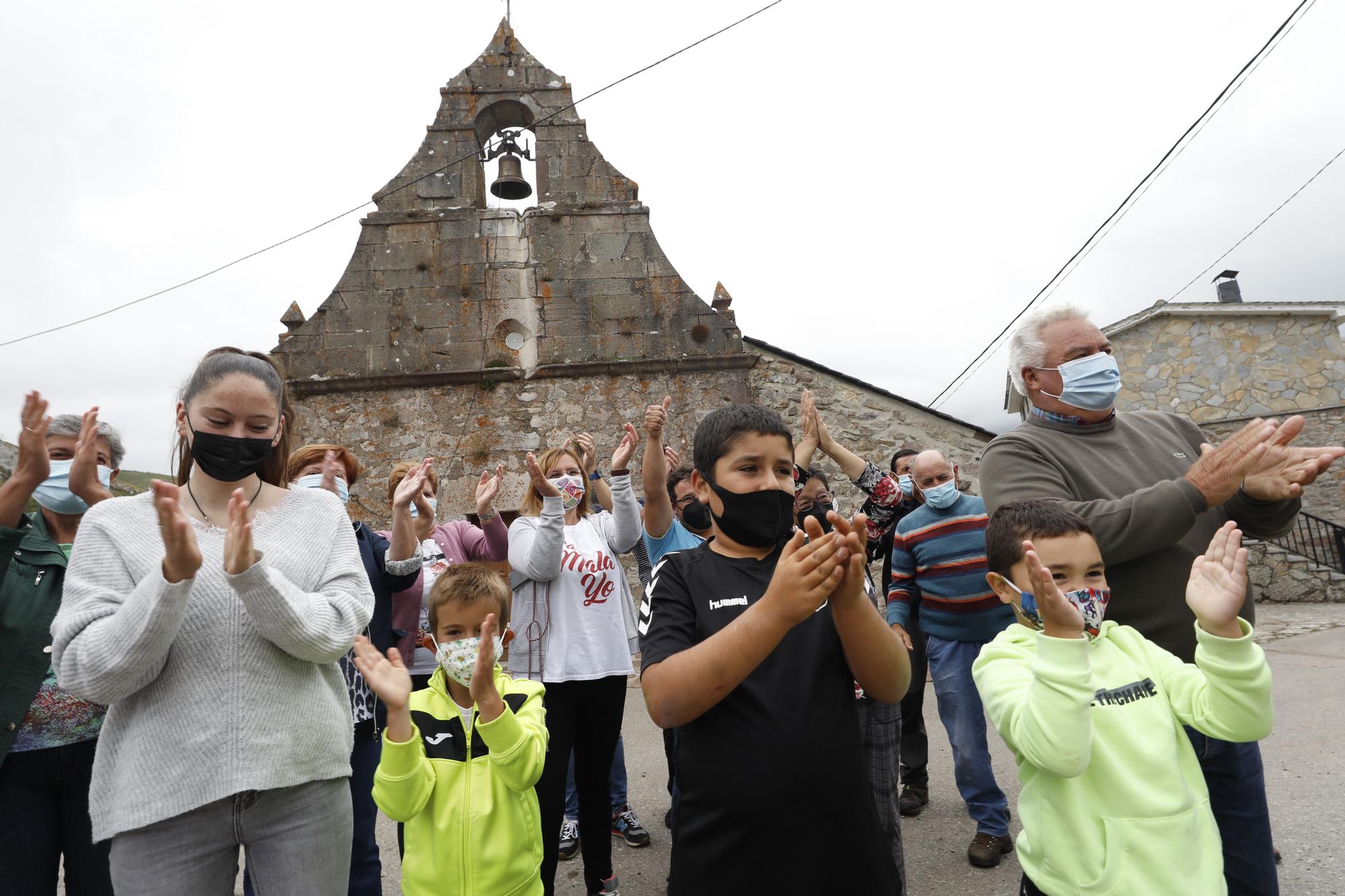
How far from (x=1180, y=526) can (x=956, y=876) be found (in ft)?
6.78

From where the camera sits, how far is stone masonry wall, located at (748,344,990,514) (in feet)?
28.9

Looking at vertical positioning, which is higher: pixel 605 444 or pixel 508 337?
pixel 508 337

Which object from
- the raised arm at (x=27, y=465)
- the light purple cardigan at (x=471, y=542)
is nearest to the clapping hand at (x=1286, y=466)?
the light purple cardigan at (x=471, y=542)

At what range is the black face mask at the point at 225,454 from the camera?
1.99 m

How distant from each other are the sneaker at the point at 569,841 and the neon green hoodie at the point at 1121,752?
2.53 metres

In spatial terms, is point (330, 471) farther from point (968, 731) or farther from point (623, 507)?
point (968, 731)

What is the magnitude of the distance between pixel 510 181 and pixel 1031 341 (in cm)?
769

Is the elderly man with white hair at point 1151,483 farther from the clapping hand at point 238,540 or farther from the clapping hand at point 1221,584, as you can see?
the clapping hand at point 238,540

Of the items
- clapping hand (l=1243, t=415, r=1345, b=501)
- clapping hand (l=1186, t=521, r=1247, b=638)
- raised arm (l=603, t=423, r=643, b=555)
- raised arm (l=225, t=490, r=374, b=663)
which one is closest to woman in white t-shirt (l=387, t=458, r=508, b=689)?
raised arm (l=603, t=423, r=643, b=555)

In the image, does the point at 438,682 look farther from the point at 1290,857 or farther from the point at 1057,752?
the point at 1290,857

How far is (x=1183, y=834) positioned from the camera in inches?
67.8

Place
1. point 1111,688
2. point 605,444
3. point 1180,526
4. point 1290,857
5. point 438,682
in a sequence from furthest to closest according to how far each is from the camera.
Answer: point 605,444 < point 1290,857 < point 438,682 < point 1180,526 < point 1111,688

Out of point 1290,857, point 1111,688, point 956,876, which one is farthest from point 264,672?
point 1290,857

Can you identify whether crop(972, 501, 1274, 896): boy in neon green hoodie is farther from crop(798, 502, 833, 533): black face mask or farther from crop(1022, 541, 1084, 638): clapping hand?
crop(798, 502, 833, 533): black face mask
